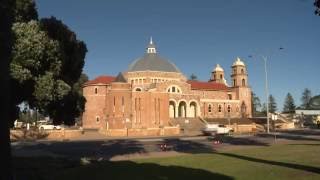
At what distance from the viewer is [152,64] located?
10806cm

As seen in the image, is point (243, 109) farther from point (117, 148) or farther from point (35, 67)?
point (35, 67)

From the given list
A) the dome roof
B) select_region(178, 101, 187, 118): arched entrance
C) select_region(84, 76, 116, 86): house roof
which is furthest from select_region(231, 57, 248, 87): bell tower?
select_region(84, 76, 116, 86): house roof

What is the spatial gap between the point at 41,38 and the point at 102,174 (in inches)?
258

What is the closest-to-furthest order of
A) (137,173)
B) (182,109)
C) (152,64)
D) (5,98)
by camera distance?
(5,98)
(137,173)
(182,109)
(152,64)

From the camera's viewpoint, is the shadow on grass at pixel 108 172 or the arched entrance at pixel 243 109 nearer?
the shadow on grass at pixel 108 172

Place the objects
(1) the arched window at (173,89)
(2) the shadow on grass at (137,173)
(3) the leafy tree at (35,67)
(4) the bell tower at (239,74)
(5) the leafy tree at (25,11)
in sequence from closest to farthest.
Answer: (2) the shadow on grass at (137,173)
(3) the leafy tree at (35,67)
(5) the leafy tree at (25,11)
(1) the arched window at (173,89)
(4) the bell tower at (239,74)

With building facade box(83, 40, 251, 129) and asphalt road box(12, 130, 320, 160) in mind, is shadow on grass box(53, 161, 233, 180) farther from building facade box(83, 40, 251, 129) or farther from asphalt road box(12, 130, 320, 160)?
building facade box(83, 40, 251, 129)

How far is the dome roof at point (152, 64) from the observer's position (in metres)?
107

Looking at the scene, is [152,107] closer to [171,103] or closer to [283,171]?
[171,103]

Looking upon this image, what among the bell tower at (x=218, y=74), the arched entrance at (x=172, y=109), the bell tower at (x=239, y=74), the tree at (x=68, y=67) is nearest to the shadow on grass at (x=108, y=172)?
the tree at (x=68, y=67)

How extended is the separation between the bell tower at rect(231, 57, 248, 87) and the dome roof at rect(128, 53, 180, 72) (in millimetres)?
21950

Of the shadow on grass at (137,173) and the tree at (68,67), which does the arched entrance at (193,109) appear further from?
the shadow on grass at (137,173)

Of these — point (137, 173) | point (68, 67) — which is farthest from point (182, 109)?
point (137, 173)

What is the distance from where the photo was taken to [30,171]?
65.0 ft
